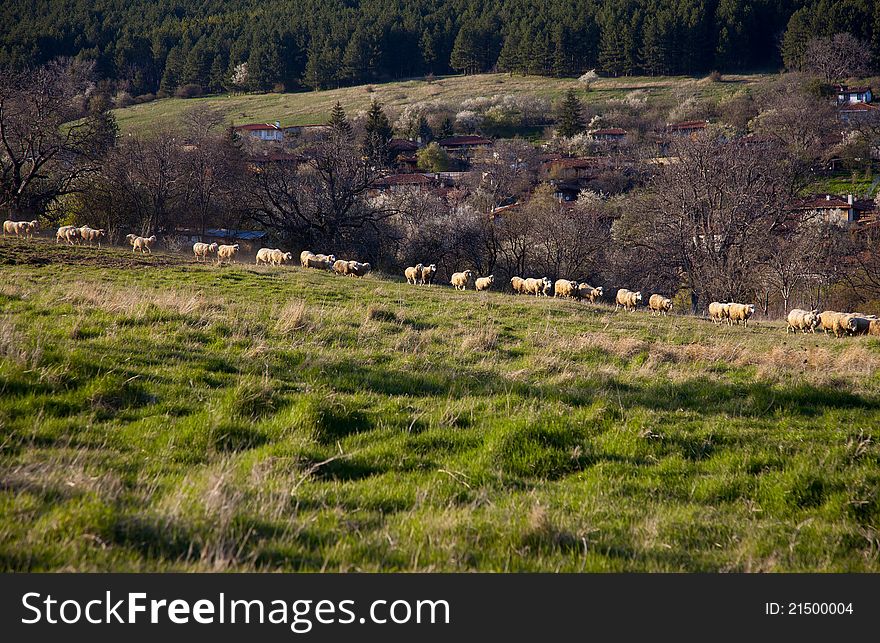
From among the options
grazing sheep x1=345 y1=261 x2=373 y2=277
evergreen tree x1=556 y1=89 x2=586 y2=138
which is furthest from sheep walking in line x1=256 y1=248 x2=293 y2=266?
evergreen tree x1=556 y1=89 x2=586 y2=138

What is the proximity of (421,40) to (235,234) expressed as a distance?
493ft

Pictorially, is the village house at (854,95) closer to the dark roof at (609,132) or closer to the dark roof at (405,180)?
the dark roof at (609,132)

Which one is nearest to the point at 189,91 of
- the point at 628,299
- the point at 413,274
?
the point at 413,274

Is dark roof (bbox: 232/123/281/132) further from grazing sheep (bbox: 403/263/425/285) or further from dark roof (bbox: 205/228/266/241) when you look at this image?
grazing sheep (bbox: 403/263/425/285)

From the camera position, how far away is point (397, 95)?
142m

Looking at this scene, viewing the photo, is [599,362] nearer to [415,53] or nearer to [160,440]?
[160,440]

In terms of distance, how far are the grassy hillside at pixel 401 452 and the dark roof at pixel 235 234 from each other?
33.1m

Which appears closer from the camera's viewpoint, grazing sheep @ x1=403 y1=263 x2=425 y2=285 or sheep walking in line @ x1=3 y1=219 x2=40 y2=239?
sheep walking in line @ x1=3 y1=219 x2=40 y2=239

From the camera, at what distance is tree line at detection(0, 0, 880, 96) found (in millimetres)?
142750

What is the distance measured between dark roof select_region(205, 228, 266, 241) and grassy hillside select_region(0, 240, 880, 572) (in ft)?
109

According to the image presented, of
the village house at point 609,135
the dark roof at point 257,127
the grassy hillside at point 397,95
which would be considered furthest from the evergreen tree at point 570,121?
the dark roof at point 257,127

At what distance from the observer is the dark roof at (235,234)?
44.5 meters

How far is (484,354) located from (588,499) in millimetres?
6225

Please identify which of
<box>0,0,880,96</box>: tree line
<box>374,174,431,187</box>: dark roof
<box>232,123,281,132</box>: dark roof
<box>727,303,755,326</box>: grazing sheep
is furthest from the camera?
<box>0,0,880,96</box>: tree line
